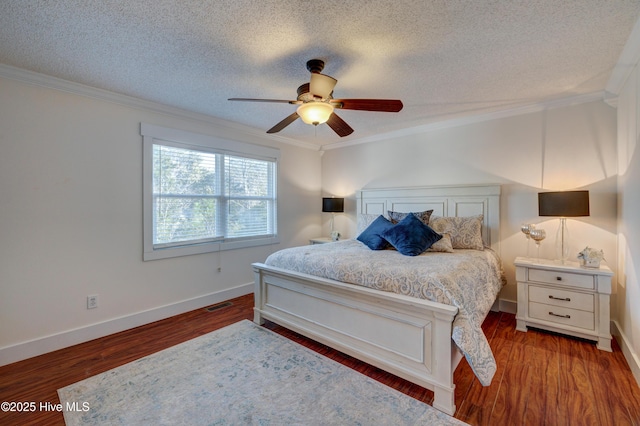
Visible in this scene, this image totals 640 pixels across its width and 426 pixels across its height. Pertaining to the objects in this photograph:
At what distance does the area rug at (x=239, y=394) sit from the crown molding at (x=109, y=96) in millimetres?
2533

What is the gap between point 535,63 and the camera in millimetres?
2264

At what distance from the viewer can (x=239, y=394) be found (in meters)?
1.93

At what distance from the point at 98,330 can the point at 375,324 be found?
2.74 m

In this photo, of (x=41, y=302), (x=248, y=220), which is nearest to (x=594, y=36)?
(x=248, y=220)

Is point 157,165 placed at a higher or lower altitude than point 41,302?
higher

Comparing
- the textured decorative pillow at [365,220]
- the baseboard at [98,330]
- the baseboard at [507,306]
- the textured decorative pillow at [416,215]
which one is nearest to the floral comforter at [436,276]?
the baseboard at [507,306]

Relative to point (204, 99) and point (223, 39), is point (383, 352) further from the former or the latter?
point (204, 99)

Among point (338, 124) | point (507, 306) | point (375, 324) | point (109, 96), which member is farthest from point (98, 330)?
point (507, 306)

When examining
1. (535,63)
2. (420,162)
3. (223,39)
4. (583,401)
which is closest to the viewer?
(583,401)

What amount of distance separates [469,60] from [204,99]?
8.46ft

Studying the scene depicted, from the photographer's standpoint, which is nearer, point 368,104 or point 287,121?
point 368,104

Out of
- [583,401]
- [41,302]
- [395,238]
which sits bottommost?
[583,401]

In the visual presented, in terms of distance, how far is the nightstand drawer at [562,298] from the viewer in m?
2.53

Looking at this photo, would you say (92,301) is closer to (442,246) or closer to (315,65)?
(315,65)
